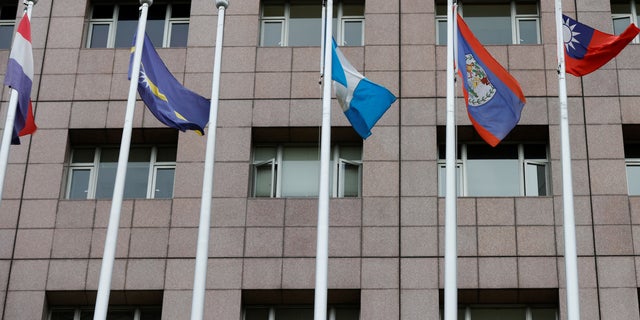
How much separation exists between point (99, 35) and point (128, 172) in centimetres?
436

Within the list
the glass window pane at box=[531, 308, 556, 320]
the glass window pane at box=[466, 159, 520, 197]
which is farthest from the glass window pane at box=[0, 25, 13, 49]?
the glass window pane at box=[531, 308, 556, 320]

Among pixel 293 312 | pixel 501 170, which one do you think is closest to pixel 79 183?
pixel 293 312

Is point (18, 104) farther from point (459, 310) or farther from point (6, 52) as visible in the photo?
point (459, 310)

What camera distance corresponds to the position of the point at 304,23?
28203 millimetres

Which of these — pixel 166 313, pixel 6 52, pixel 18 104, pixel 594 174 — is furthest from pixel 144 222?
pixel 594 174

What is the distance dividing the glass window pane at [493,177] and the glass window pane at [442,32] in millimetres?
3466

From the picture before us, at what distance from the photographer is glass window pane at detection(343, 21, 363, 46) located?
27.6m

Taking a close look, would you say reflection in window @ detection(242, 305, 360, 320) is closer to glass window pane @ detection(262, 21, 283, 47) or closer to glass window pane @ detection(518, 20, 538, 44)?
glass window pane @ detection(262, 21, 283, 47)

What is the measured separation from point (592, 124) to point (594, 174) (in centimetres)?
137

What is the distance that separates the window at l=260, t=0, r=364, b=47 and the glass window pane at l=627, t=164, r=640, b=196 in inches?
307

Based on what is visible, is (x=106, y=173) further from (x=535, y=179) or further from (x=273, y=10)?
(x=535, y=179)

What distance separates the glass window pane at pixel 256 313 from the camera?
979 inches

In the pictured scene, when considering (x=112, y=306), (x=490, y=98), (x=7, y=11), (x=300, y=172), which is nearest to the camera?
(x=490, y=98)

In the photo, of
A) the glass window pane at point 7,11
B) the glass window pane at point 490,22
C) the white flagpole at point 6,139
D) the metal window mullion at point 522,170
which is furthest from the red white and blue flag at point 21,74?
the metal window mullion at point 522,170
